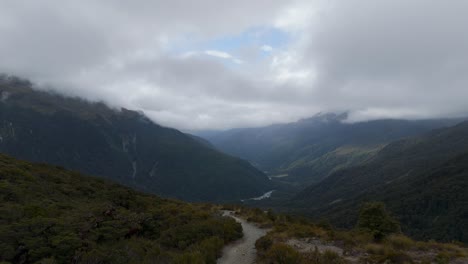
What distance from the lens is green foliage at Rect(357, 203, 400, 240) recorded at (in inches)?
936

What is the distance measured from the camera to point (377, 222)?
79.9 feet

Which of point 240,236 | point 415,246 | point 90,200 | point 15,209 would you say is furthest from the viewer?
point 90,200

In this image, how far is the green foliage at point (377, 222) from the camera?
23.8m

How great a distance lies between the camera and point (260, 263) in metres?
14.6

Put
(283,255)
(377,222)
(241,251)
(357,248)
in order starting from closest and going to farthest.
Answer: (283,255) → (357,248) → (241,251) → (377,222)

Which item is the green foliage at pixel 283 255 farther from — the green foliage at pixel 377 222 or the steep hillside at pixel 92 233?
the green foliage at pixel 377 222

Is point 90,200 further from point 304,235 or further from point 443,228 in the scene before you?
point 443,228

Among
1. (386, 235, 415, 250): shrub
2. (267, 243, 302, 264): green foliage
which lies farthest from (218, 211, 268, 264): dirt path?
(386, 235, 415, 250): shrub

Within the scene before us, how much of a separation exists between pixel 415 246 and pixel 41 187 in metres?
30.1

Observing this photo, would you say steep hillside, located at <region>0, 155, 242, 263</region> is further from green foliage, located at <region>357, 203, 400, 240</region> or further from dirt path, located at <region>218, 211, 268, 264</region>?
green foliage, located at <region>357, 203, 400, 240</region>

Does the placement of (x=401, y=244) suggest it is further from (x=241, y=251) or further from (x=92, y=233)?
(x=92, y=233)

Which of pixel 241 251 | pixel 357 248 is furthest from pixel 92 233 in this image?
pixel 357 248

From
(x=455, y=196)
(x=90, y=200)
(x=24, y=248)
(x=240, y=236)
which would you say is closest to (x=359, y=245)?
(x=240, y=236)

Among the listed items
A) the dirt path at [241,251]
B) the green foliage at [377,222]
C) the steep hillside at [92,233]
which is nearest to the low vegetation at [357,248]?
the green foliage at [377,222]
